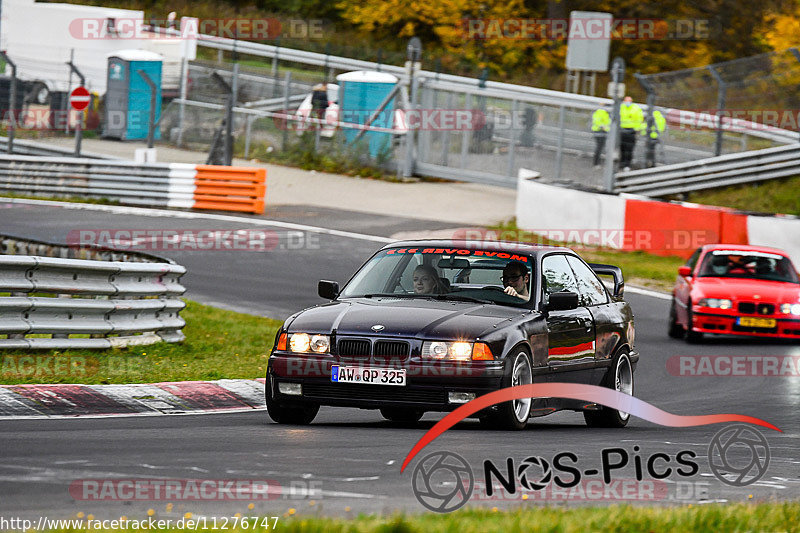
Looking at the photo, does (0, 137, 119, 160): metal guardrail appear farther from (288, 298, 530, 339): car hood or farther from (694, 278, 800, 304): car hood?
(288, 298, 530, 339): car hood

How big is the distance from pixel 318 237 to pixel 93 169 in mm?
6616

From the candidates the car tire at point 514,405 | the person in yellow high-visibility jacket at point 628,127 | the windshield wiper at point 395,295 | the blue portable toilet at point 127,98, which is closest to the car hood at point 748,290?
the windshield wiper at point 395,295

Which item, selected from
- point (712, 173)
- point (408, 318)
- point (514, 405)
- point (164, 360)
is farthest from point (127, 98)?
point (514, 405)

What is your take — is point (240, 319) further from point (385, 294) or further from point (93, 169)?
point (93, 169)

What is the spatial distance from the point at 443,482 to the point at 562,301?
320 centimetres

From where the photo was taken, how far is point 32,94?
3709 centimetres

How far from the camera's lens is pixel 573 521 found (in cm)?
584

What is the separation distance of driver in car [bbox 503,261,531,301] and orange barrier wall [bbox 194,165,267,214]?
19.0 meters

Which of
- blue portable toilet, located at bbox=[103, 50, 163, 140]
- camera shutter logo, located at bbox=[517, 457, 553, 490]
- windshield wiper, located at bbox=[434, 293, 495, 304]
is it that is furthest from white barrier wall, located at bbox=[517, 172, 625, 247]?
camera shutter logo, located at bbox=[517, 457, 553, 490]

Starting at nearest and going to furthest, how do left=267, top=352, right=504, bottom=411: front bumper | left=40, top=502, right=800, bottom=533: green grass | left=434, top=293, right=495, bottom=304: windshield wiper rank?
1. left=40, top=502, right=800, bottom=533: green grass
2. left=267, top=352, right=504, bottom=411: front bumper
3. left=434, top=293, right=495, bottom=304: windshield wiper

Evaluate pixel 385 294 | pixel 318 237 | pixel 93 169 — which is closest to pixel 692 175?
pixel 318 237

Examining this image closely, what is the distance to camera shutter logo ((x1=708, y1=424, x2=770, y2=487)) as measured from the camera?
316 inches

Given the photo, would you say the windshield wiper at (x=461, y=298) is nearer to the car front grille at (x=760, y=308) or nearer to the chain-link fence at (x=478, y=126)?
the car front grille at (x=760, y=308)

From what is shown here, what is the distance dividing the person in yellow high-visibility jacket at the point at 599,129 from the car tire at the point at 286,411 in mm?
22184
